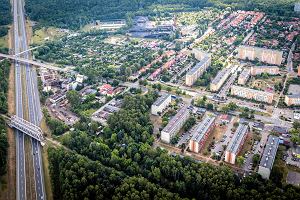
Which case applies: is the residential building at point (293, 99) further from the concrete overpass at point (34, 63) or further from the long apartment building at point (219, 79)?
the concrete overpass at point (34, 63)

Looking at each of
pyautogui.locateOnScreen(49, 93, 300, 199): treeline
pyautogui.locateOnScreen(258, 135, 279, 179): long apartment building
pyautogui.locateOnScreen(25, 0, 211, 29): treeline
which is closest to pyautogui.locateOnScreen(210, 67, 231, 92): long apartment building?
pyautogui.locateOnScreen(258, 135, 279, 179): long apartment building

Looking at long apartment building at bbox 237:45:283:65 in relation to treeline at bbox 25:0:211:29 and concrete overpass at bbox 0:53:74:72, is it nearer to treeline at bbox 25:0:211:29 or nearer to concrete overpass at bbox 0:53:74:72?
concrete overpass at bbox 0:53:74:72

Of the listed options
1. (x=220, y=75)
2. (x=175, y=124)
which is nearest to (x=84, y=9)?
(x=220, y=75)

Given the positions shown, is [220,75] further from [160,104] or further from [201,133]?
[201,133]

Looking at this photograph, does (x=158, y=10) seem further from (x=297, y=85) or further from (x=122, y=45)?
(x=297, y=85)

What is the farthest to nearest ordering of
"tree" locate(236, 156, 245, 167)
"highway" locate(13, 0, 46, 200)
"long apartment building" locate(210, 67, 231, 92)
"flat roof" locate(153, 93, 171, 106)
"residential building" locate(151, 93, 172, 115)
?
"long apartment building" locate(210, 67, 231, 92), "flat roof" locate(153, 93, 171, 106), "residential building" locate(151, 93, 172, 115), "tree" locate(236, 156, 245, 167), "highway" locate(13, 0, 46, 200)

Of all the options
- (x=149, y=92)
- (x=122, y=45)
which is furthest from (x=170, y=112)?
(x=122, y=45)

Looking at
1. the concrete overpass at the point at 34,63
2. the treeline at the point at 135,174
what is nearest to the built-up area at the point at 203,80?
the concrete overpass at the point at 34,63
